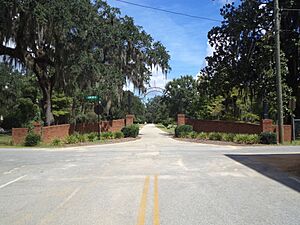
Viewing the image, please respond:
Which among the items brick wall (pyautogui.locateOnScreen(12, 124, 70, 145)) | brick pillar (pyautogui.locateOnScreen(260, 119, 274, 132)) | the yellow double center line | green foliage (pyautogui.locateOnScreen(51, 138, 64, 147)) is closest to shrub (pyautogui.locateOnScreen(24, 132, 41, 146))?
brick wall (pyautogui.locateOnScreen(12, 124, 70, 145))

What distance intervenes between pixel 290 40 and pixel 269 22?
90.6 inches

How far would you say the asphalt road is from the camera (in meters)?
6.86

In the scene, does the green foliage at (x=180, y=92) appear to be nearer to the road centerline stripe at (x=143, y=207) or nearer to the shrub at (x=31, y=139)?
the shrub at (x=31, y=139)

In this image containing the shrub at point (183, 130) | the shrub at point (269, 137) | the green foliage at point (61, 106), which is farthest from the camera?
the green foliage at point (61, 106)

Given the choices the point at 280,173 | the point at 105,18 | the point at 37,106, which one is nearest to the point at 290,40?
the point at 105,18

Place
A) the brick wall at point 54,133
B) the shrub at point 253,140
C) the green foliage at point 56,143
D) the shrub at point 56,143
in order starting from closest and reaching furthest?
the shrub at point 253,140 < the green foliage at point 56,143 < the shrub at point 56,143 < the brick wall at point 54,133

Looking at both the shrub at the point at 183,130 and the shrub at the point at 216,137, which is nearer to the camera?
the shrub at the point at 216,137

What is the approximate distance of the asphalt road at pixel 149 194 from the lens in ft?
22.5

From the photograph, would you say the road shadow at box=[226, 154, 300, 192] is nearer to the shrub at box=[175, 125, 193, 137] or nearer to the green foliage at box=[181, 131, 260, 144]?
the green foliage at box=[181, 131, 260, 144]

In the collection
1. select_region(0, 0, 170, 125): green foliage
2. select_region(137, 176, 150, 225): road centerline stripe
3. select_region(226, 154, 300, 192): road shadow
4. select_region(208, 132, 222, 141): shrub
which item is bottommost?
select_region(137, 176, 150, 225): road centerline stripe

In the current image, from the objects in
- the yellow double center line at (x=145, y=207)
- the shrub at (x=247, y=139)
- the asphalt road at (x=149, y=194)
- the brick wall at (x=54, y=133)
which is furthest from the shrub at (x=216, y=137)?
the yellow double center line at (x=145, y=207)

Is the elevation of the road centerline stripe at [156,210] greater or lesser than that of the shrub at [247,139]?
lesser

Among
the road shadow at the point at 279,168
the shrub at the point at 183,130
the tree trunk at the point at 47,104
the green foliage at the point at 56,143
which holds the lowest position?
the road shadow at the point at 279,168

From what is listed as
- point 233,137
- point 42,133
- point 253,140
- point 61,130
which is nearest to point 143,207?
point 253,140
